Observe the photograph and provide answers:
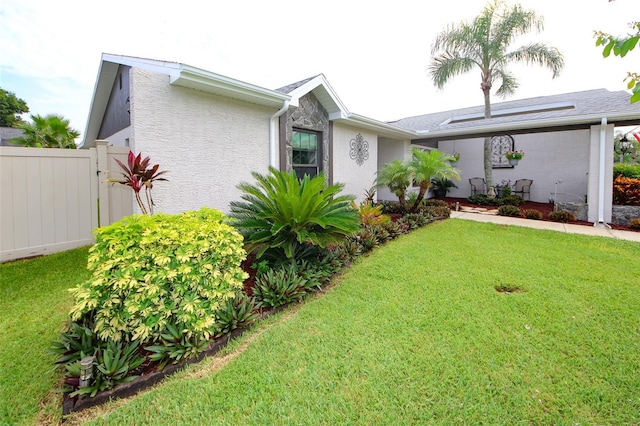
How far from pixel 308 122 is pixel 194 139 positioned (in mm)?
3431

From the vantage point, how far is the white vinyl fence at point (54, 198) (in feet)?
Answer: 15.5

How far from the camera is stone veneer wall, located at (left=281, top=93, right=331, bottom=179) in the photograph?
7629 mm

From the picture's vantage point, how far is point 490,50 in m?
12.5

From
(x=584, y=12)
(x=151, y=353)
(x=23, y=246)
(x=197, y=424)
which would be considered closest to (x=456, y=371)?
(x=197, y=424)

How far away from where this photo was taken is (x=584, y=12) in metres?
2.54

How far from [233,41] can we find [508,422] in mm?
11223

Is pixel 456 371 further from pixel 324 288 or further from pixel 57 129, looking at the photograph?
pixel 57 129

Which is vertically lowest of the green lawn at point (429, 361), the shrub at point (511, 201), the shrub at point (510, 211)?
the green lawn at point (429, 361)

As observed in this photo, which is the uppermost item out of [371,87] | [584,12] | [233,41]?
[371,87]

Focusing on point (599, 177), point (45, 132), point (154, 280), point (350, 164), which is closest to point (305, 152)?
point (350, 164)

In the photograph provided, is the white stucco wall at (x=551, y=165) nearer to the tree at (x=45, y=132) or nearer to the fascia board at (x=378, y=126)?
the fascia board at (x=378, y=126)

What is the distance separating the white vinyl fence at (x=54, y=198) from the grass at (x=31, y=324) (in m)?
0.30

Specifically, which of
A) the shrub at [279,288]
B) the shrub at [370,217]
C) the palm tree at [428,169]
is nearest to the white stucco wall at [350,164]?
the shrub at [370,217]

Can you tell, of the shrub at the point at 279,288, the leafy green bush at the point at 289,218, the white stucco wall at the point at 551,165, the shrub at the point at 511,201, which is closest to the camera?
the shrub at the point at 279,288
